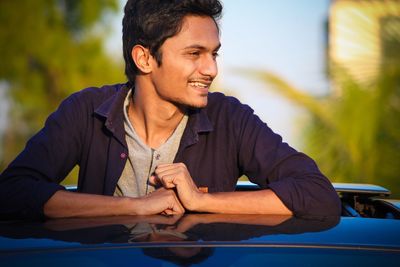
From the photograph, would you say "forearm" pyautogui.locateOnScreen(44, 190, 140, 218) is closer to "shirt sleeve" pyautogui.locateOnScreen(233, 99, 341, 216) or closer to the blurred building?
"shirt sleeve" pyautogui.locateOnScreen(233, 99, 341, 216)

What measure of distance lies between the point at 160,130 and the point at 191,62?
322 millimetres

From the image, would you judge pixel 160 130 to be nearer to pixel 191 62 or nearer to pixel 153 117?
pixel 153 117

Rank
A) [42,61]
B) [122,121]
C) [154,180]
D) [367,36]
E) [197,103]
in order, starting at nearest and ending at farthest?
[154,180]
[197,103]
[122,121]
[367,36]
[42,61]

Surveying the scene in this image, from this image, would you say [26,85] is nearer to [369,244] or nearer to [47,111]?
[47,111]

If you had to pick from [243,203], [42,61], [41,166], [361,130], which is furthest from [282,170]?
[42,61]

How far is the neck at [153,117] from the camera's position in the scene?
123 inches

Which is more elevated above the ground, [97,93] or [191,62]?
[191,62]

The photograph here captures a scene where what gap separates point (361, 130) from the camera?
7.64 meters

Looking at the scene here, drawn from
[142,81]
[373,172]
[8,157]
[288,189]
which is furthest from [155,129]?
[8,157]

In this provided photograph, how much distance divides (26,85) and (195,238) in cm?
1209

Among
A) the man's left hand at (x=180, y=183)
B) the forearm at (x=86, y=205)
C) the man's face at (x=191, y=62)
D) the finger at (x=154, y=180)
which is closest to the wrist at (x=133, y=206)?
the forearm at (x=86, y=205)

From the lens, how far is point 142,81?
319 centimetres

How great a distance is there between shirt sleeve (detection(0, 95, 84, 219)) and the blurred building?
5.54m

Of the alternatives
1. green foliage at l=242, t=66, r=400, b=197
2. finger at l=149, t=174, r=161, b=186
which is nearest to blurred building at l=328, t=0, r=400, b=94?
green foliage at l=242, t=66, r=400, b=197
